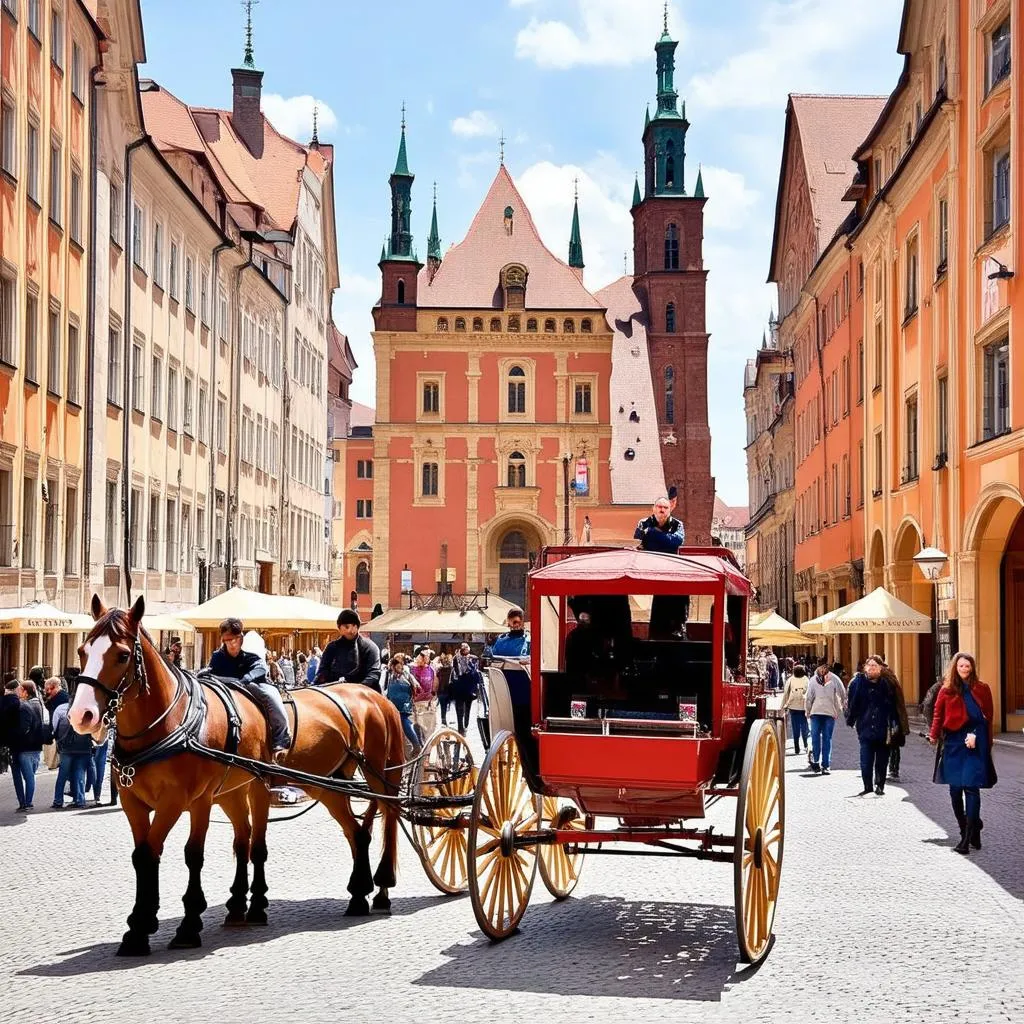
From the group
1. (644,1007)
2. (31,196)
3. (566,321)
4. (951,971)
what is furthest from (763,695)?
(566,321)

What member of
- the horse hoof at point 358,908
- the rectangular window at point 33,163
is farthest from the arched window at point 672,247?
the horse hoof at point 358,908

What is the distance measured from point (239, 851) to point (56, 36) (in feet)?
73.9

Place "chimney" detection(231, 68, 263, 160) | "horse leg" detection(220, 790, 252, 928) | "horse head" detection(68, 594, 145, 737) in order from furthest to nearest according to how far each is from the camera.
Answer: "chimney" detection(231, 68, 263, 160)
"horse leg" detection(220, 790, 252, 928)
"horse head" detection(68, 594, 145, 737)

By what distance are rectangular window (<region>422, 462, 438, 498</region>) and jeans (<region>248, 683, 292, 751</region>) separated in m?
78.6

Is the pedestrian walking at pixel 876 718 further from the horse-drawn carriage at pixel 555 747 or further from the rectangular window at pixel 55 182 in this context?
the rectangular window at pixel 55 182

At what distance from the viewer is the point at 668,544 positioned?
423 inches

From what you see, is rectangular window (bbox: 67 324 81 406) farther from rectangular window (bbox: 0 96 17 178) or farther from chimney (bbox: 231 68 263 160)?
chimney (bbox: 231 68 263 160)

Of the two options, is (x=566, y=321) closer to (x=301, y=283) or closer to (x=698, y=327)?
(x=698, y=327)

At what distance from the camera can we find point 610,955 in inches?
354

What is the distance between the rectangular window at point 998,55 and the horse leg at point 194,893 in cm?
2169

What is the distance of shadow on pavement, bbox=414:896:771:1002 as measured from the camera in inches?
322

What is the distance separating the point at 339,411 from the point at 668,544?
92.7 meters

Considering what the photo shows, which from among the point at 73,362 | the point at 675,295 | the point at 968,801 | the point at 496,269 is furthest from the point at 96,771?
the point at 675,295

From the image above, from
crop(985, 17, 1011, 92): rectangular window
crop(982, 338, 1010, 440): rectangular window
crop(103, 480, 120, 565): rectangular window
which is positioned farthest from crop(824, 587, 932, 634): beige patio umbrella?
crop(103, 480, 120, 565): rectangular window
